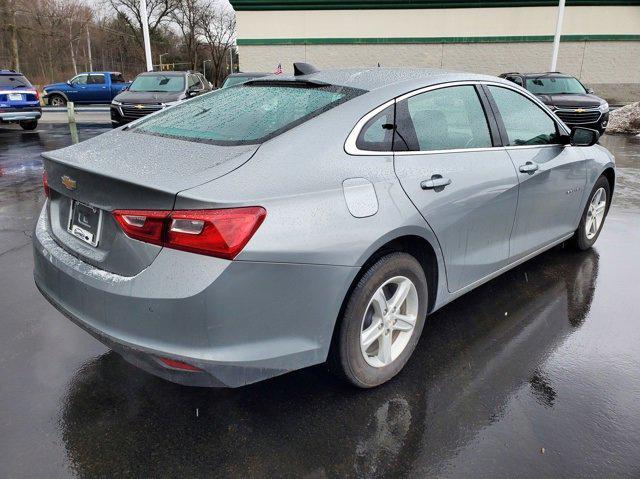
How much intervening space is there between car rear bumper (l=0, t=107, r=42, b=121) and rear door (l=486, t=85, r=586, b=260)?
14769 millimetres

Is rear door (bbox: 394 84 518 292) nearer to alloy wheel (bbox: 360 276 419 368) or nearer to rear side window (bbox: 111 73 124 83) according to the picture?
alloy wheel (bbox: 360 276 419 368)

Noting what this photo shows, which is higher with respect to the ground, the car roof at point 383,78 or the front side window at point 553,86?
the car roof at point 383,78

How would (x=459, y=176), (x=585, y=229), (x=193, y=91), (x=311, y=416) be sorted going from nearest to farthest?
(x=311, y=416)
(x=459, y=176)
(x=585, y=229)
(x=193, y=91)

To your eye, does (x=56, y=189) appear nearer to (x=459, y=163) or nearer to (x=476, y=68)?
(x=459, y=163)

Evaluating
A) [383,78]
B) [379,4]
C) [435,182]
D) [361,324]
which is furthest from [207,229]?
[379,4]

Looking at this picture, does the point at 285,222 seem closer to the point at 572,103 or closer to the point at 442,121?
the point at 442,121

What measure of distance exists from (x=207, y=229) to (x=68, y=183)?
94 centimetres

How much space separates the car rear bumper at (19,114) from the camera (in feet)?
47.4

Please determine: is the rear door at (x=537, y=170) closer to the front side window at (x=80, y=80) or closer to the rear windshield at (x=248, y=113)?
the rear windshield at (x=248, y=113)

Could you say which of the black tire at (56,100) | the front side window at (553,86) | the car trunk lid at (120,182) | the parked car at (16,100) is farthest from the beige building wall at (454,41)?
the car trunk lid at (120,182)

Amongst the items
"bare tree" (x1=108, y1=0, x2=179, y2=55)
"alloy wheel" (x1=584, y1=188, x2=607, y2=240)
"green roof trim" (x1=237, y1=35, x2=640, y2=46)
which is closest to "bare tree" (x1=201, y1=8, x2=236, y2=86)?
"bare tree" (x1=108, y1=0, x2=179, y2=55)

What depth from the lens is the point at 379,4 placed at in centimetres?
2609

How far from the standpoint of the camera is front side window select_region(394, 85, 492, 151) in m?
2.85

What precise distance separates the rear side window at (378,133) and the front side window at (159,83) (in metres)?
12.6
